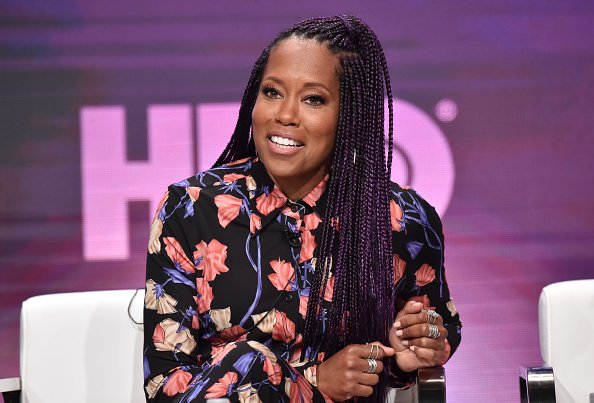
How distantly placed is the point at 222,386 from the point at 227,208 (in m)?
0.49

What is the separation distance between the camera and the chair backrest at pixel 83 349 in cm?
238

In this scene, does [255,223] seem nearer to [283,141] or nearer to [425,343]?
[283,141]

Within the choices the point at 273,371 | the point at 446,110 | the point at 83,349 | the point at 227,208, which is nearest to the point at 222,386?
the point at 273,371

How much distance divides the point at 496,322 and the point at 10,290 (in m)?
1.78

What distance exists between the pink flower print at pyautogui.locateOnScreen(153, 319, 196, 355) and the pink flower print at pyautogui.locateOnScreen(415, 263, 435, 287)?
60 centimetres

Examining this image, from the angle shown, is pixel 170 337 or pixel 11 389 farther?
pixel 11 389

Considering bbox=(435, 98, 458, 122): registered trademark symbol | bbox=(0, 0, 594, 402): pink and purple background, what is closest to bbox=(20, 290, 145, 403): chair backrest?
bbox=(0, 0, 594, 402): pink and purple background

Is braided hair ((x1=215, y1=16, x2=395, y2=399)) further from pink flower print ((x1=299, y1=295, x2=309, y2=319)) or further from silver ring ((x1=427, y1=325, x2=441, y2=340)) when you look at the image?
silver ring ((x1=427, y1=325, x2=441, y2=340))

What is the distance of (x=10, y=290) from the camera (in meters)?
3.33

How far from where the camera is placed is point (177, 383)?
1888 millimetres

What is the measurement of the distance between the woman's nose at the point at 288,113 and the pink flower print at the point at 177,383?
583 millimetres

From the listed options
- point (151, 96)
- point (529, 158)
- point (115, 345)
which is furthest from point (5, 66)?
point (529, 158)

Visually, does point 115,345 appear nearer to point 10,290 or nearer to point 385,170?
point 385,170

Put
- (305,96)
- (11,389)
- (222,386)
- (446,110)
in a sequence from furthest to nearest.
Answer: (446,110)
(11,389)
(305,96)
(222,386)
